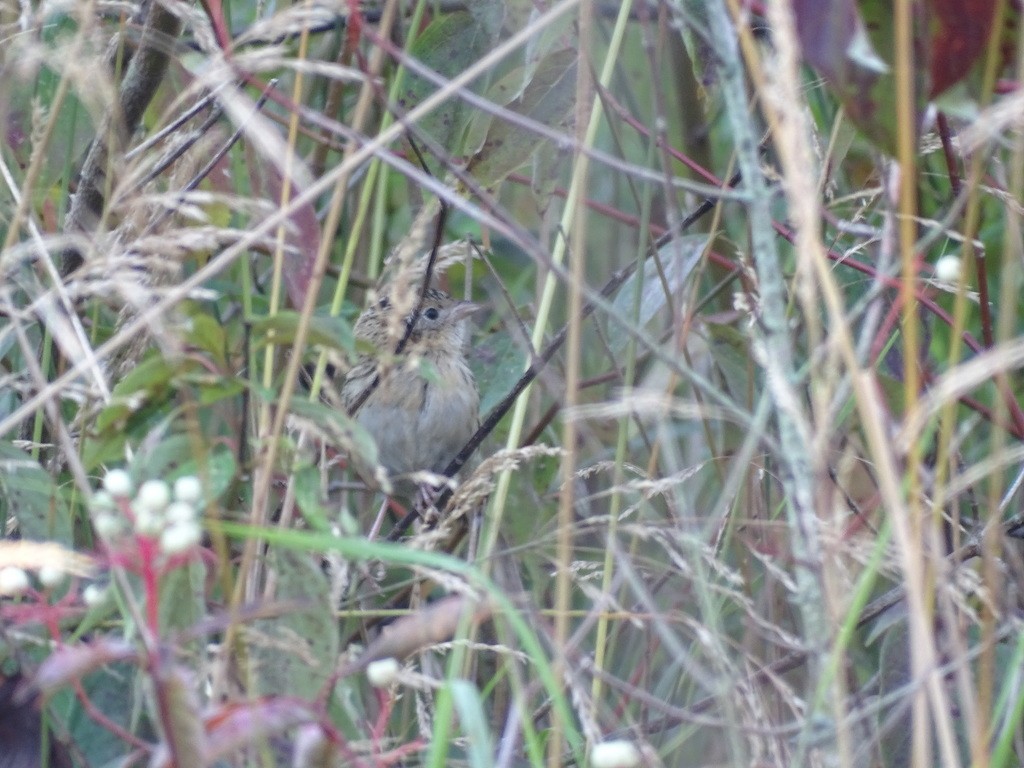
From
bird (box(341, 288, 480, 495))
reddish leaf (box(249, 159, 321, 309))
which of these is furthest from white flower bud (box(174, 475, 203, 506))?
bird (box(341, 288, 480, 495))

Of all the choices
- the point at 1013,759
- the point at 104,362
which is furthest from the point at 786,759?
the point at 104,362

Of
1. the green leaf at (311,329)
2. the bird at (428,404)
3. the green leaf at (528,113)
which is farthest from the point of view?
the bird at (428,404)

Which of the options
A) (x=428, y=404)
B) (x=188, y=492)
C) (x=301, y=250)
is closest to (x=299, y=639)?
(x=188, y=492)

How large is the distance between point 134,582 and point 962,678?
91 cm

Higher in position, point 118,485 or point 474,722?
point 118,485

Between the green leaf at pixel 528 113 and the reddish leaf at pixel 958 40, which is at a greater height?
the reddish leaf at pixel 958 40

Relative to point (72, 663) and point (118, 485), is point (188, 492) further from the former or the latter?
point (72, 663)

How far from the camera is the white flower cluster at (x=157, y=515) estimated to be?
1133 millimetres

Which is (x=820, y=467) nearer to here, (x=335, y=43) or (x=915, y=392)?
(x=915, y=392)

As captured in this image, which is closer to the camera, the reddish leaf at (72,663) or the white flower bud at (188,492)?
the reddish leaf at (72,663)

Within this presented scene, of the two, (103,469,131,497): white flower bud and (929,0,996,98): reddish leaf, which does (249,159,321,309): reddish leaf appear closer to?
(103,469,131,497): white flower bud

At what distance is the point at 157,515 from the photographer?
3.82ft

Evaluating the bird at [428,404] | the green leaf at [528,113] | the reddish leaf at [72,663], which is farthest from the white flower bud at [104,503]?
the bird at [428,404]

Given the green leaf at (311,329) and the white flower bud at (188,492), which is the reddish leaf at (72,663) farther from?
the green leaf at (311,329)
